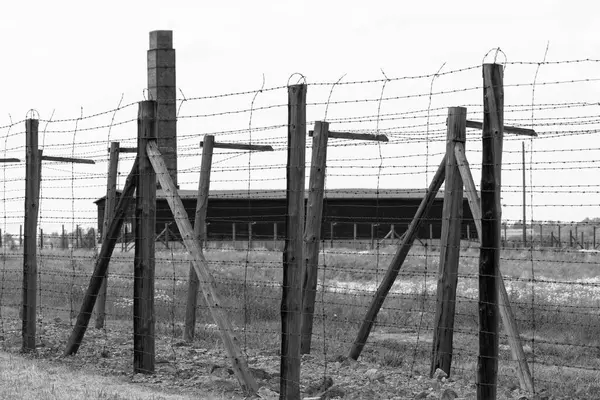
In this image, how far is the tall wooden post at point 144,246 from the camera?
433 inches

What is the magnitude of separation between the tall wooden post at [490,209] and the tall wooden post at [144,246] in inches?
165

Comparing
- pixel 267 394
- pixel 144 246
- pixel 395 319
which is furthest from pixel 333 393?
pixel 395 319

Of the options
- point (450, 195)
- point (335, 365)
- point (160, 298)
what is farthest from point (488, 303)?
point (160, 298)

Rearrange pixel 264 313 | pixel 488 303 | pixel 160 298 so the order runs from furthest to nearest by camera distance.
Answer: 1. pixel 160 298
2. pixel 264 313
3. pixel 488 303

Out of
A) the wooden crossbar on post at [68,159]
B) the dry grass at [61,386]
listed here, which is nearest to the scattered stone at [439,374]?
the dry grass at [61,386]

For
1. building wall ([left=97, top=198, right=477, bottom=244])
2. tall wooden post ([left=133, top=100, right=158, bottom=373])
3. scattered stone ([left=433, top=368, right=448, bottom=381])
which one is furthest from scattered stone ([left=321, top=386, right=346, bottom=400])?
building wall ([left=97, top=198, right=477, bottom=244])

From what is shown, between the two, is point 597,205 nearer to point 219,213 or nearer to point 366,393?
point 366,393

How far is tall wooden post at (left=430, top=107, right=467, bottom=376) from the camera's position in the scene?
10.5 meters

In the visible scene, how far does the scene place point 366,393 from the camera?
972 cm

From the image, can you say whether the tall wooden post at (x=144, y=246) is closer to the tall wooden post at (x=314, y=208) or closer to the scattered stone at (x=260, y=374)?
the scattered stone at (x=260, y=374)

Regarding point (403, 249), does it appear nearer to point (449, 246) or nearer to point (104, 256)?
point (449, 246)

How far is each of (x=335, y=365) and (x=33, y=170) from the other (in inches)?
177

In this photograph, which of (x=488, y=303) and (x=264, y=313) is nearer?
(x=488, y=303)

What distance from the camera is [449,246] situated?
10859 millimetres
